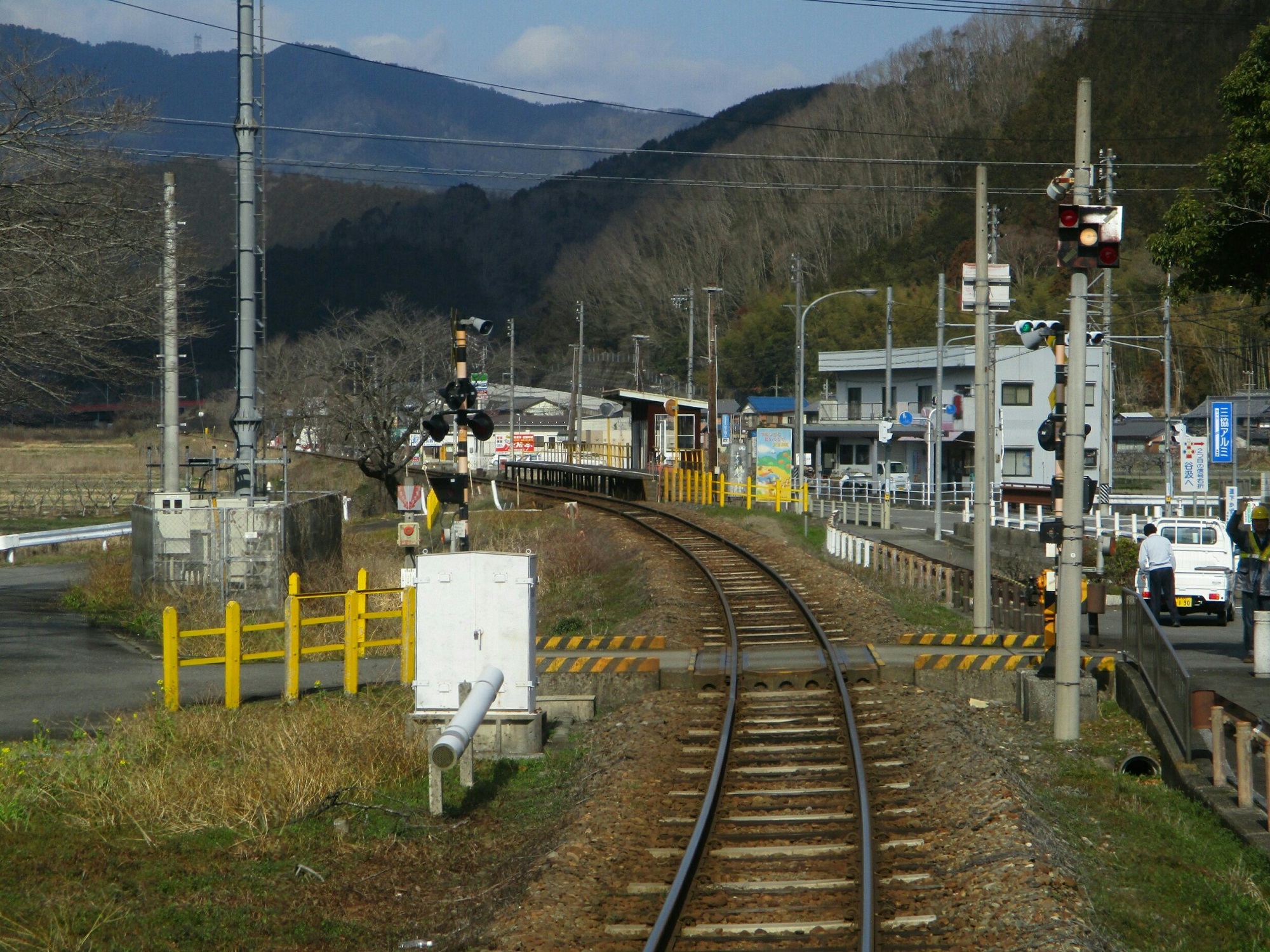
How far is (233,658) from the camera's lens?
13180mm

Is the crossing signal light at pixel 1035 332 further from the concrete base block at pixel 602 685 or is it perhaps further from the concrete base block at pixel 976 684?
the concrete base block at pixel 602 685

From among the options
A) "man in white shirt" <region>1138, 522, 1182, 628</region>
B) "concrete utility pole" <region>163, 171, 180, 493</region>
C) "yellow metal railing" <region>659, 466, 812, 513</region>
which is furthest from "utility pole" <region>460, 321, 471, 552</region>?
"yellow metal railing" <region>659, 466, 812, 513</region>

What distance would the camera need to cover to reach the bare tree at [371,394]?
150 ft

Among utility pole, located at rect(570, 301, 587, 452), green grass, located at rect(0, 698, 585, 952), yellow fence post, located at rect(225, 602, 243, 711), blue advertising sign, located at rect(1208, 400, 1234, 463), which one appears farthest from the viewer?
utility pole, located at rect(570, 301, 587, 452)

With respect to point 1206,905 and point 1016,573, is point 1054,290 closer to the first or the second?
point 1016,573

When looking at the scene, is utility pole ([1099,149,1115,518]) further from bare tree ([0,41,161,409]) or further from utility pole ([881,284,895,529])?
bare tree ([0,41,161,409])

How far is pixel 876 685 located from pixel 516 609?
4.89 m

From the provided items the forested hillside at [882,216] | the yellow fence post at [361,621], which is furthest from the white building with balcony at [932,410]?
the yellow fence post at [361,621]

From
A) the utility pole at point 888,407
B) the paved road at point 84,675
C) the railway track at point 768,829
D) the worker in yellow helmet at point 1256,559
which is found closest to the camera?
the railway track at point 768,829

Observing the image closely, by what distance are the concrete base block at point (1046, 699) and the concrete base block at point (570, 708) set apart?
439 cm

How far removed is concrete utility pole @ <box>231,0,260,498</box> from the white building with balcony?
3511 centimetres

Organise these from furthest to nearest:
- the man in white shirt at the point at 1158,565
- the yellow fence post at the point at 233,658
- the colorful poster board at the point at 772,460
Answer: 1. the colorful poster board at the point at 772,460
2. the man in white shirt at the point at 1158,565
3. the yellow fence post at the point at 233,658

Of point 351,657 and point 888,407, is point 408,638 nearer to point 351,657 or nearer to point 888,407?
point 351,657

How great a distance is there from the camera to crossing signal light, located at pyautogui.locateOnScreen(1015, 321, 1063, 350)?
16.7m
